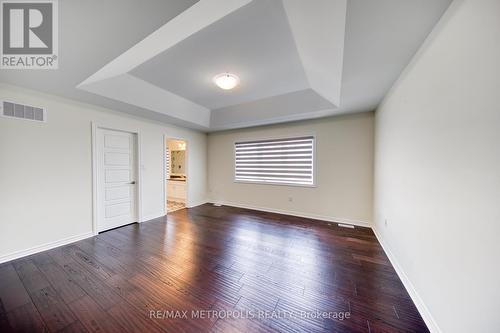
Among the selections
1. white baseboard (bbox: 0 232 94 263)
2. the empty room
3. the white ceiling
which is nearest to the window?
the empty room

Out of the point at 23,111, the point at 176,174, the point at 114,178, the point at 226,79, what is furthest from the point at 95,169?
the point at 176,174

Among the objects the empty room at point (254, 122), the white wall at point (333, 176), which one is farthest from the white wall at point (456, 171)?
the white wall at point (333, 176)

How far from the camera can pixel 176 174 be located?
698cm

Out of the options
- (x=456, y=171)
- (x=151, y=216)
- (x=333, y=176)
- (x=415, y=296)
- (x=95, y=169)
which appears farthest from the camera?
(x=151, y=216)

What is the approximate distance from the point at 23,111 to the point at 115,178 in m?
1.60

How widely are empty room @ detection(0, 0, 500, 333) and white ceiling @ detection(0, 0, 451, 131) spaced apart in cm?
2

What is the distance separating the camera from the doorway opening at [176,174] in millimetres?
5892

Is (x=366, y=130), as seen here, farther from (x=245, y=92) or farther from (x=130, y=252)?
(x=130, y=252)

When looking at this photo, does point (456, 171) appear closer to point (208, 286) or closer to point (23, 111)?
point (208, 286)

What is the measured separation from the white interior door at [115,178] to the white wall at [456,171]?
4728 mm

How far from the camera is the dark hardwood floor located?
150 cm

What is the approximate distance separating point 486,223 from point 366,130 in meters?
3.14

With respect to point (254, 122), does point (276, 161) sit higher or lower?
lower

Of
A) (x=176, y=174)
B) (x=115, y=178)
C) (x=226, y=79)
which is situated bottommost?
(x=176, y=174)
